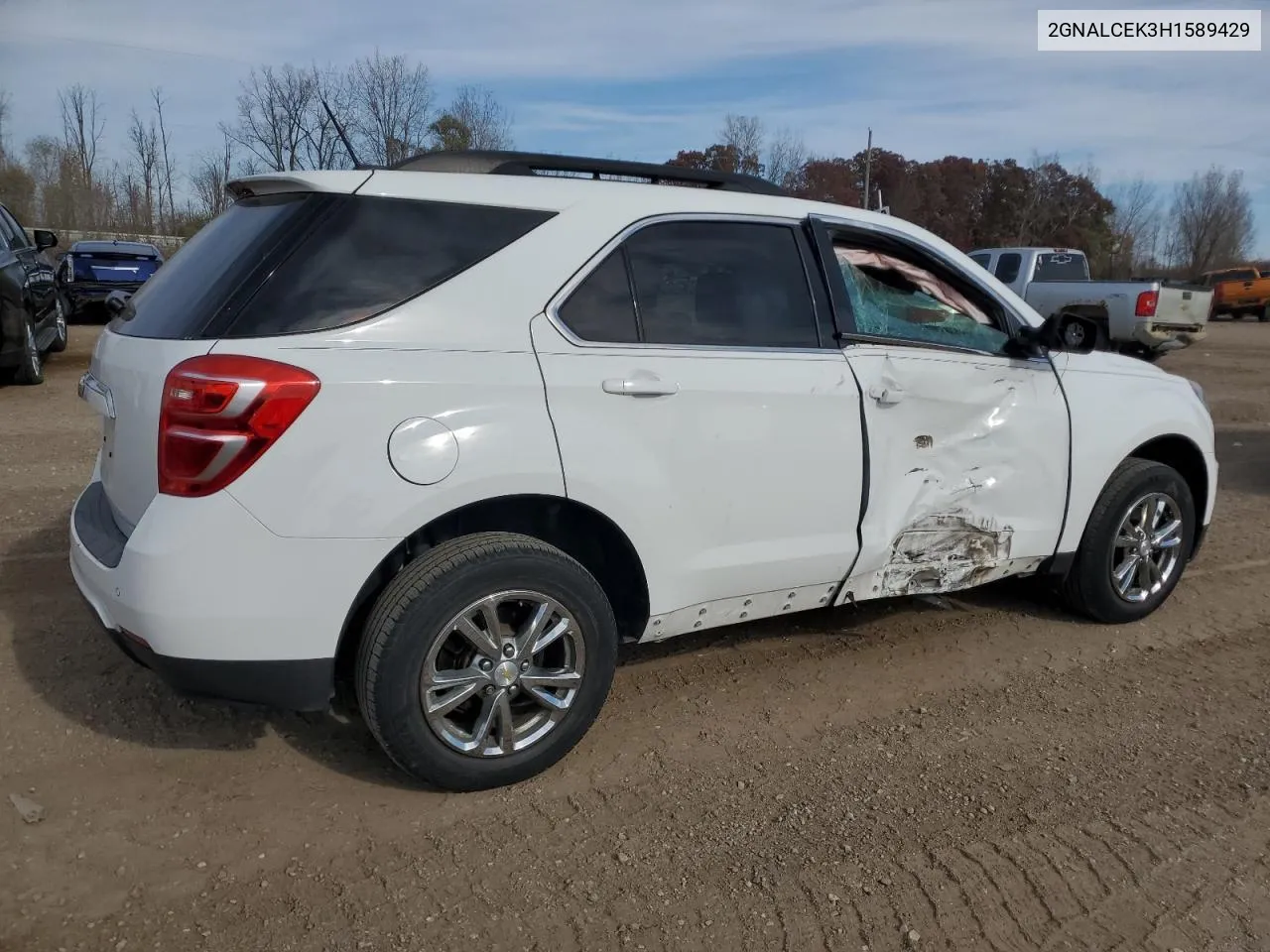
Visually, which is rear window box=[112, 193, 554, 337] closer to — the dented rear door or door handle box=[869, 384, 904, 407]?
door handle box=[869, 384, 904, 407]

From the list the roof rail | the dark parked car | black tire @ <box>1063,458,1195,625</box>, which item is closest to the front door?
black tire @ <box>1063,458,1195,625</box>

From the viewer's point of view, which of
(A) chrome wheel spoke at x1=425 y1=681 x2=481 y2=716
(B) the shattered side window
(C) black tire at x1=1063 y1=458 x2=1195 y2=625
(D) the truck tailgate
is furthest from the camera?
(D) the truck tailgate

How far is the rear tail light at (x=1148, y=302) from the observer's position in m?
14.5

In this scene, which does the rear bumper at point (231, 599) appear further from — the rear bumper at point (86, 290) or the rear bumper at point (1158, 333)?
the rear bumper at point (86, 290)

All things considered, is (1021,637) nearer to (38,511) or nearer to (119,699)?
(119,699)

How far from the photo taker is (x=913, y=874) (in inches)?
111

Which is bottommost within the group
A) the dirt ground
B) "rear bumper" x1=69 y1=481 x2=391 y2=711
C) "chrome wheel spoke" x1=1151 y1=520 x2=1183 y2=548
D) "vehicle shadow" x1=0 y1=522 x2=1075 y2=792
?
the dirt ground

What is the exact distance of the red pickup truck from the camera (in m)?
30.9

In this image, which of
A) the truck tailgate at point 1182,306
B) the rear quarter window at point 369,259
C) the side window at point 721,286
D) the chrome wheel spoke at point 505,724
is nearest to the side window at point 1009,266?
the truck tailgate at point 1182,306

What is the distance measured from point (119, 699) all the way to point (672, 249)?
258 centimetres

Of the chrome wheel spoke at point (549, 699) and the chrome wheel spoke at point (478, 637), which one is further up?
the chrome wheel spoke at point (478, 637)

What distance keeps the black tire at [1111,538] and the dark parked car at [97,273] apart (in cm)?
1749

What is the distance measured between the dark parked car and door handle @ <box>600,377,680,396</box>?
56.7 ft

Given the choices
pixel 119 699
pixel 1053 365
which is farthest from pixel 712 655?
pixel 119 699
